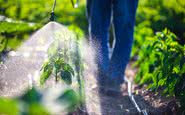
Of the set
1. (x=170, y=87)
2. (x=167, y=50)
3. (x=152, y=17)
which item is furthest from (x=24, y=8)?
(x=170, y=87)

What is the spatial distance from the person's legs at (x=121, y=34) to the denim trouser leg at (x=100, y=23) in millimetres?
89

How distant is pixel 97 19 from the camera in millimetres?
3770

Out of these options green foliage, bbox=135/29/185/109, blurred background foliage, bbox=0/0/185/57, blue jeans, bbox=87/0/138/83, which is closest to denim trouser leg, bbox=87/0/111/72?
blue jeans, bbox=87/0/138/83

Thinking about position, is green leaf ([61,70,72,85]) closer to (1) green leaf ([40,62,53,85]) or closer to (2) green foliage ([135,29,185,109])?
(1) green leaf ([40,62,53,85])

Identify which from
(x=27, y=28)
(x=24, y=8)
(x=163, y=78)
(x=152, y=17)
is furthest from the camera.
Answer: (x=152, y=17)

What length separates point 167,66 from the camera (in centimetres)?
310

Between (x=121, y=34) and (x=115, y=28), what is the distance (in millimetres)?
90

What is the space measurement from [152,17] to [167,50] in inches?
133

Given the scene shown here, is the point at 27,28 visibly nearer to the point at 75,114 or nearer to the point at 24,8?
the point at 24,8

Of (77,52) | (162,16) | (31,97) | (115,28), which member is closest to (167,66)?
(77,52)

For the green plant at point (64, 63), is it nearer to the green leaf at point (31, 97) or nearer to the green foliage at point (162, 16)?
the green leaf at point (31, 97)

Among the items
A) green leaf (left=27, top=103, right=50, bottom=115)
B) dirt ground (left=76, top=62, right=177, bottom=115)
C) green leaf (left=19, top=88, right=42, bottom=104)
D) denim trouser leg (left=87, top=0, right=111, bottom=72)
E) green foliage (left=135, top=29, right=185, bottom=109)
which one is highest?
denim trouser leg (left=87, top=0, right=111, bottom=72)

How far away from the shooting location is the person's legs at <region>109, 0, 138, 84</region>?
368cm

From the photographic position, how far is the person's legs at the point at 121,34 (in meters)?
3.68
